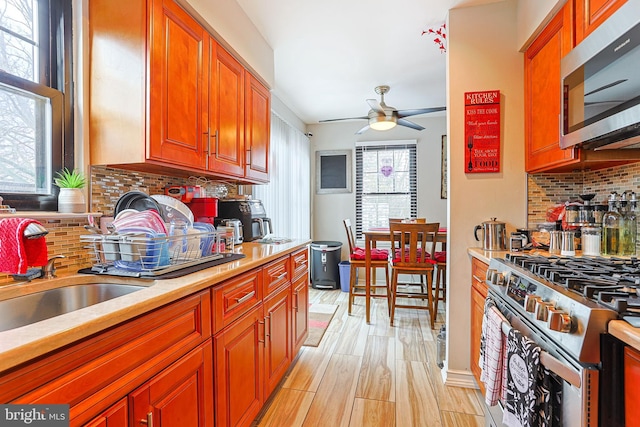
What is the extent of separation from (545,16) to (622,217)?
1128 mm

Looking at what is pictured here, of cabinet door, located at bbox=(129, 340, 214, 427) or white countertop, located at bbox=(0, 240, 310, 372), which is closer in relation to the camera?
white countertop, located at bbox=(0, 240, 310, 372)

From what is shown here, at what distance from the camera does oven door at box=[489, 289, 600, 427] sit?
0.80 metres

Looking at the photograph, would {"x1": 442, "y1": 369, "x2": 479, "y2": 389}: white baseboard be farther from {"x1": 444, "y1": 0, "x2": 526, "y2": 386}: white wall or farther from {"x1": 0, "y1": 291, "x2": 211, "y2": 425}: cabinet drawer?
Result: {"x1": 0, "y1": 291, "x2": 211, "y2": 425}: cabinet drawer

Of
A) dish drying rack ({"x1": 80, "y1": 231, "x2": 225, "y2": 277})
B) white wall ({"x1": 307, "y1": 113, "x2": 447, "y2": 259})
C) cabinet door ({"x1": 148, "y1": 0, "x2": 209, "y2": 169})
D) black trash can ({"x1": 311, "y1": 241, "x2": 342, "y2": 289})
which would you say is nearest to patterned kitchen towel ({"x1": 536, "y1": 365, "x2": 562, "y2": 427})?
dish drying rack ({"x1": 80, "y1": 231, "x2": 225, "y2": 277})

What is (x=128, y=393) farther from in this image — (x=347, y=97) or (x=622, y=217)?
(x=347, y=97)

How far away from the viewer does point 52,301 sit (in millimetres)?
1131

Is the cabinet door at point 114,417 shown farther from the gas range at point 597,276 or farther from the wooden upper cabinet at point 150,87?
the gas range at point 597,276

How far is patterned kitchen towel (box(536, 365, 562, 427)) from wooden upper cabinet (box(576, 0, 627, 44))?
1.41 m

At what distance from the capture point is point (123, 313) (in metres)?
0.82

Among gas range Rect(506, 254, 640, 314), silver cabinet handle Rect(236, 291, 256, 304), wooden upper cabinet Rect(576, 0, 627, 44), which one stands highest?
wooden upper cabinet Rect(576, 0, 627, 44)

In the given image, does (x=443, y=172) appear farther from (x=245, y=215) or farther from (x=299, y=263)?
(x=245, y=215)

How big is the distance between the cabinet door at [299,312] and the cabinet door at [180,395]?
1014 mm

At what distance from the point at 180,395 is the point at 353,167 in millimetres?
4176

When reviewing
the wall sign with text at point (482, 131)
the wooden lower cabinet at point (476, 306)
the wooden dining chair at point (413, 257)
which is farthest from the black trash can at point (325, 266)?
the wall sign with text at point (482, 131)
